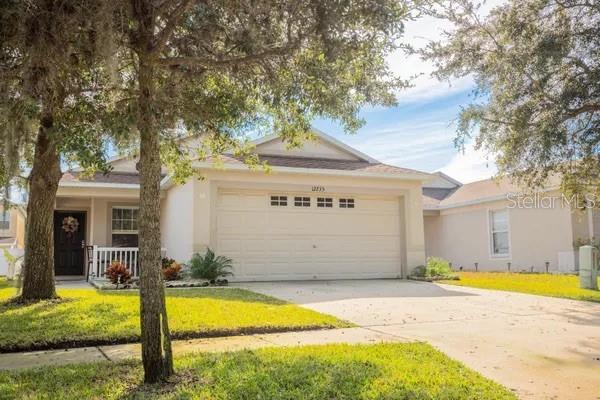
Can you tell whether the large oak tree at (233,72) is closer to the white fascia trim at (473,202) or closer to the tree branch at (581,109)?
the tree branch at (581,109)

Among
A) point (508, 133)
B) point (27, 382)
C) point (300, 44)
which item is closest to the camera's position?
point (27, 382)

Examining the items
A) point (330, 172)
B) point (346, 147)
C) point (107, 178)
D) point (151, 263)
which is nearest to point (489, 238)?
point (346, 147)

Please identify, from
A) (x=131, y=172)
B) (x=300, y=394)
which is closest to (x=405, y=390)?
(x=300, y=394)

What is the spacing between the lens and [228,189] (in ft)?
47.4

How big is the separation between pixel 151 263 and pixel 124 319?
3435mm

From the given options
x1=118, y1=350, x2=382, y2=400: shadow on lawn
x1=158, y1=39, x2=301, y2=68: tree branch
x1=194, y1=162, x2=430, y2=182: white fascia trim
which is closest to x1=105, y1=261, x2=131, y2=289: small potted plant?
x1=194, y1=162, x2=430, y2=182: white fascia trim

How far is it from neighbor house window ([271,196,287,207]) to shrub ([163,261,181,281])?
10.7 ft

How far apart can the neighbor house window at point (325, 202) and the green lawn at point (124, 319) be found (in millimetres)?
5913

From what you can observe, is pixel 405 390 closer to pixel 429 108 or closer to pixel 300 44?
pixel 300 44

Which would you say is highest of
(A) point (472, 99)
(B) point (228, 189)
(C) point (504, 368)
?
(A) point (472, 99)

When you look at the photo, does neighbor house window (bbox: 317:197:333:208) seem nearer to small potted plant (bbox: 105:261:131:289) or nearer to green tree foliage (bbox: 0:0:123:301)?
small potted plant (bbox: 105:261:131:289)

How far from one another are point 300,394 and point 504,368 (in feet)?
7.42

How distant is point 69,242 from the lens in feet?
59.7

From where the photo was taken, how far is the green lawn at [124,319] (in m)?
6.48
